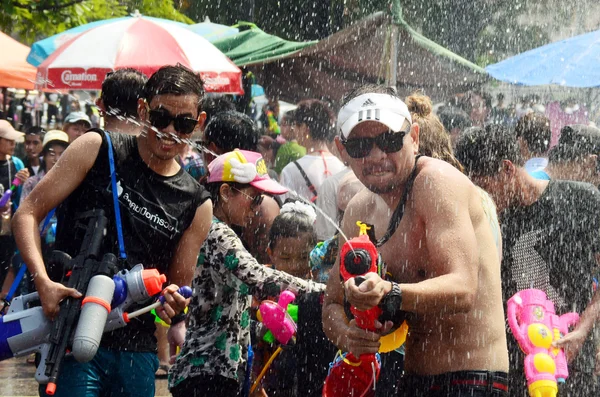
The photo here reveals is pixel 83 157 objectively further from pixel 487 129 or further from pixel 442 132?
pixel 487 129

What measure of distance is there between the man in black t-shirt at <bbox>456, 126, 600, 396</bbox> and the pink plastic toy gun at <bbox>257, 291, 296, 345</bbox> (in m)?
1.22

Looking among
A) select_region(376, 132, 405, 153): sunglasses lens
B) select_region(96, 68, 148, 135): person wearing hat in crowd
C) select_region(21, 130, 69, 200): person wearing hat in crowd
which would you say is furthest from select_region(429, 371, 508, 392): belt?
select_region(21, 130, 69, 200): person wearing hat in crowd

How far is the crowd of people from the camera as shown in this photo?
3.62 meters

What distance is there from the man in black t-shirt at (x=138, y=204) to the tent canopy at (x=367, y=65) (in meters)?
5.94

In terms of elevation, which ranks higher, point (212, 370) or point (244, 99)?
point (244, 99)

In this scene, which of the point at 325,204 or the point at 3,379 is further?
the point at 3,379

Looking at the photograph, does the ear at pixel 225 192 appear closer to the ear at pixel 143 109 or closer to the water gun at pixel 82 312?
the ear at pixel 143 109

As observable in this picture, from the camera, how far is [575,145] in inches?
258

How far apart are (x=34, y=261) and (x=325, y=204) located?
4134 mm

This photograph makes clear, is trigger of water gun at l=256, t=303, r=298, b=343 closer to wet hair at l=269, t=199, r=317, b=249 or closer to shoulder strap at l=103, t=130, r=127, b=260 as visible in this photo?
wet hair at l=269, t=199, r=317, b=249

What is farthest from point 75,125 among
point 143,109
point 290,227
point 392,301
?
point 392,301

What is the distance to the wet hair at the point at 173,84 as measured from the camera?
13.4ft

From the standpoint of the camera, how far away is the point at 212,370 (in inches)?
185

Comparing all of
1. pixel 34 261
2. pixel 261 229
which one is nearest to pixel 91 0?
pixel 261 229
